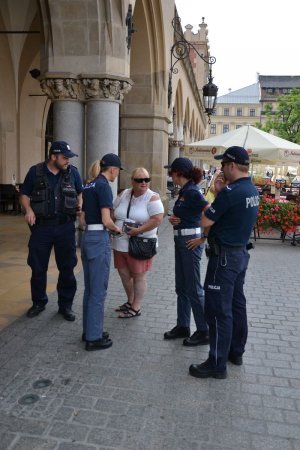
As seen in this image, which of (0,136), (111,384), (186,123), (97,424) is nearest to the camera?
(97,424)

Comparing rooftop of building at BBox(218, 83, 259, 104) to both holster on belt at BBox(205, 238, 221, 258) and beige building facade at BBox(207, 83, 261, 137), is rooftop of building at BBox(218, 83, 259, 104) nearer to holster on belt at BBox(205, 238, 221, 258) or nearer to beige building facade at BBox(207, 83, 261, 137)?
beige building facade at BBox(207, 83, 261, 137)

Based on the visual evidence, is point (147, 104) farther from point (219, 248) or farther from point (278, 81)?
point (278, 81)

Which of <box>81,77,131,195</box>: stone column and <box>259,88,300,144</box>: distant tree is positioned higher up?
<box>259,88,300,144</box>: distant tree

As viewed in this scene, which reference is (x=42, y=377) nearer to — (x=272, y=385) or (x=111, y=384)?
(x=111, y=384)

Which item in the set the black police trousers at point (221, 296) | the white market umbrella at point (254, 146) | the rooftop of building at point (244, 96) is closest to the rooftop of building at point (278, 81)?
the rooftop of building at point (244, 96)

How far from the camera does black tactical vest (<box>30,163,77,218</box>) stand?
4.79 meters

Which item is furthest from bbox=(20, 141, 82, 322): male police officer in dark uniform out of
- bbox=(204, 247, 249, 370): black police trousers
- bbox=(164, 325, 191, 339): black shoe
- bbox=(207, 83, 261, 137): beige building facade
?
bbox=(207, 83, 261, 137): beige building facade

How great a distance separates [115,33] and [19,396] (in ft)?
20.8

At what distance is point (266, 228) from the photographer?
412 inches

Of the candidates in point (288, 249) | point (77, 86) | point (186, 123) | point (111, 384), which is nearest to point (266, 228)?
point (288, 249)

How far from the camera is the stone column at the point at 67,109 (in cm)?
784

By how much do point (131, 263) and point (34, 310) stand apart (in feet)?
3.88

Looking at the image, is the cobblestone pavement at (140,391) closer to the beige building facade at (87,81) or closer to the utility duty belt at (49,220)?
the utility duty belt at (49,220)

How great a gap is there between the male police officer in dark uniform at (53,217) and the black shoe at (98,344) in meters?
0.76
